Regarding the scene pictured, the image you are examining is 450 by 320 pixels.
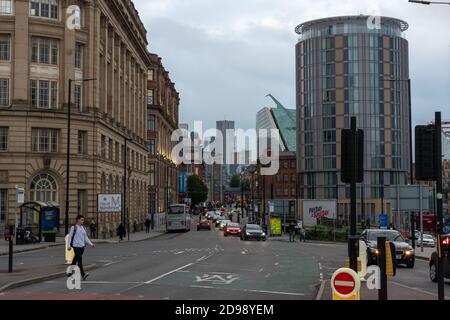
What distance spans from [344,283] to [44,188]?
49028 mm

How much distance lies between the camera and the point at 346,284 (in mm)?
10438

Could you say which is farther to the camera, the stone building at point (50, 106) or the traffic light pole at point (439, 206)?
the stone building at point (50, 106)

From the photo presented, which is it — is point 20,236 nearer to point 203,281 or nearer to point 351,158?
point 203,281

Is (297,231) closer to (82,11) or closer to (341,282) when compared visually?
(82,11)

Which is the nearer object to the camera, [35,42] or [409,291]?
[409,291]

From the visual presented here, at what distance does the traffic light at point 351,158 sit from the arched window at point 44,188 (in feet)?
156

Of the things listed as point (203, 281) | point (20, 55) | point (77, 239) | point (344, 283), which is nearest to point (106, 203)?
point (20, 55)

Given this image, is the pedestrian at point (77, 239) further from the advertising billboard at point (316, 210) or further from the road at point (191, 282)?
the advertising billboard at point (316, 210)

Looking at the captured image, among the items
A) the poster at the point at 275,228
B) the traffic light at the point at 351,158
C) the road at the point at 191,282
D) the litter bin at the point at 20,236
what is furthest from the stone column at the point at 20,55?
the traffic light at the point at 351,158

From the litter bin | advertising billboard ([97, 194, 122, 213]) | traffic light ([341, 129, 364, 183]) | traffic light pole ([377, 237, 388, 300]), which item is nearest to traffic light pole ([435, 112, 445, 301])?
traffic light ([341, 129, 364, 183])

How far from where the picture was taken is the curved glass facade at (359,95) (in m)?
116

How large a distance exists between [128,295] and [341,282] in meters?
6.64
